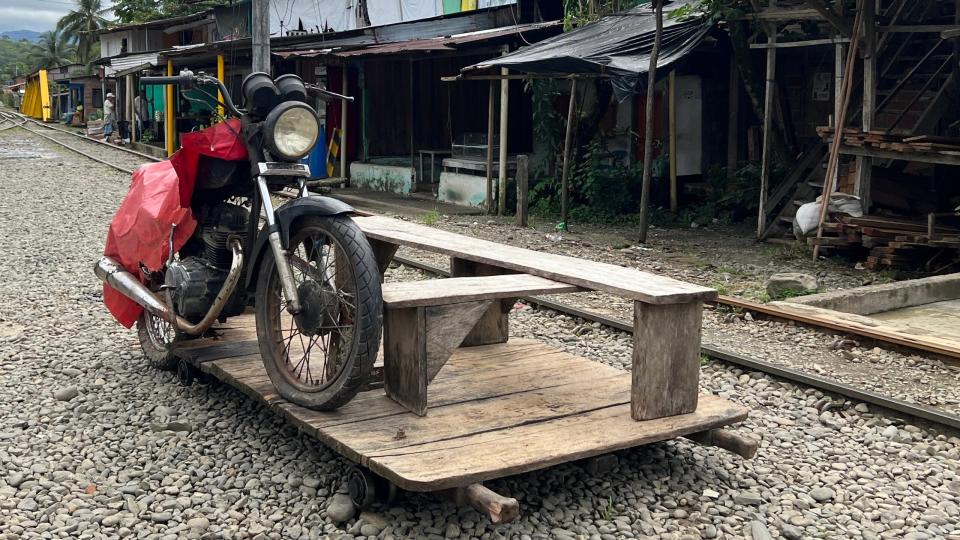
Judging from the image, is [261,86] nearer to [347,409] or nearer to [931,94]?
[347,409]

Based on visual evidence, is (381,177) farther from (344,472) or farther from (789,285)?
(344,472)

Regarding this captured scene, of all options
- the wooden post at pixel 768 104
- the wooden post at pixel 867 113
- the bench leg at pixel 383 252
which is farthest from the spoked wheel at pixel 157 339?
the wooden post at pixel 768 104

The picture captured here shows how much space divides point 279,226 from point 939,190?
8.05 meters

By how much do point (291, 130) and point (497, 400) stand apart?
1.46m

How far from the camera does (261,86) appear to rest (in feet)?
14.1

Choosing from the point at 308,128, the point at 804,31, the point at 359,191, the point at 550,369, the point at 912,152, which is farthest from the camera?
the point at 359,191

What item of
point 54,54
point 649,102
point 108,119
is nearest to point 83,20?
point 54,54

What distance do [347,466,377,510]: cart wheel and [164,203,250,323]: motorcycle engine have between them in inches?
59.5

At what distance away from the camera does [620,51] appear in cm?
1126

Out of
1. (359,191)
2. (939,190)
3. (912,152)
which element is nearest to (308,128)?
(912,152)

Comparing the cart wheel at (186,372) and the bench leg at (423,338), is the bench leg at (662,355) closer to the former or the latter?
the bench leg at (423,338)

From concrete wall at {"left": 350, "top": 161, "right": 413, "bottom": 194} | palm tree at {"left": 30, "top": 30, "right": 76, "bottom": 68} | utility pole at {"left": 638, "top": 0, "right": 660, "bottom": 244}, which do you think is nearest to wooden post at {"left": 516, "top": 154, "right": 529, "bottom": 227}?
utility pole at {"left": 638, "top": 0, "right": 660, "bottom": 244}

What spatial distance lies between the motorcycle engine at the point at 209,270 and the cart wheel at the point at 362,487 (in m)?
1.51

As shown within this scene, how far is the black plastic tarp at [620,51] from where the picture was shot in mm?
10648
